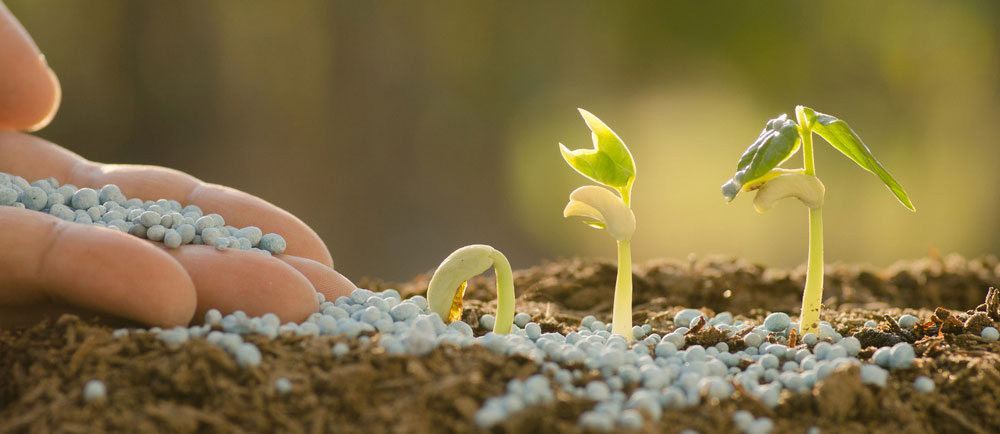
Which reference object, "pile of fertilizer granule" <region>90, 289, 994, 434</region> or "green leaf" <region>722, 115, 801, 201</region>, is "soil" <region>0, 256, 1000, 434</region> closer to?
"pile of fertilizer granule" <region>90, 289, 994, 434</region>

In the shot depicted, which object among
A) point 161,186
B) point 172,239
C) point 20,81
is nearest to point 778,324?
point 172,239

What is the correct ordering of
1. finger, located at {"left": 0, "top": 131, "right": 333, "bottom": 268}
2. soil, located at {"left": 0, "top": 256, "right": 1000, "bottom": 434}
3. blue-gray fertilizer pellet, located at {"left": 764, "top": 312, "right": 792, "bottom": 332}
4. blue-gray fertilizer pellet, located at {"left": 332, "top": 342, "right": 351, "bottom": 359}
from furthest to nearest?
finger, located at {"left": 0, "top": 131, "right": 333, "bottom": 268}, blue-gray fertilizer pellet, located at {"left": 764, "top": 312, "right": 792, "bottom": 332}, blue-gray fertilizer pellet, located at {"left": 332, "top": 342, "right": 351, "bottom": 359}, soil, located at {"left": 0, "top": 256, "right": 1000, "bottom": 434}

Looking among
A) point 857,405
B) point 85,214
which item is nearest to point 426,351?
point 857,405

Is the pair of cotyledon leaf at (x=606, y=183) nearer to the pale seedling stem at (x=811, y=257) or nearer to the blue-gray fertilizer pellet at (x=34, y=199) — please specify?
the pale seedling stem at (x=811, y=257)

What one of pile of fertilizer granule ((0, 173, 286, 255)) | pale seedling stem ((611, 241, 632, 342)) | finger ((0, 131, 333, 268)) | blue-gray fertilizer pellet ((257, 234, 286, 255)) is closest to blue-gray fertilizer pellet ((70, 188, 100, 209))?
pile of fertilizer granule ((0, 173, 286, 255))

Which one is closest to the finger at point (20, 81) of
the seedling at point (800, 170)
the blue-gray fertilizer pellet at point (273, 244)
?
the blue-gray fertilizer pellet at point (273, 244)

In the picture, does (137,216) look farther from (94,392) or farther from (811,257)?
(811,257)
